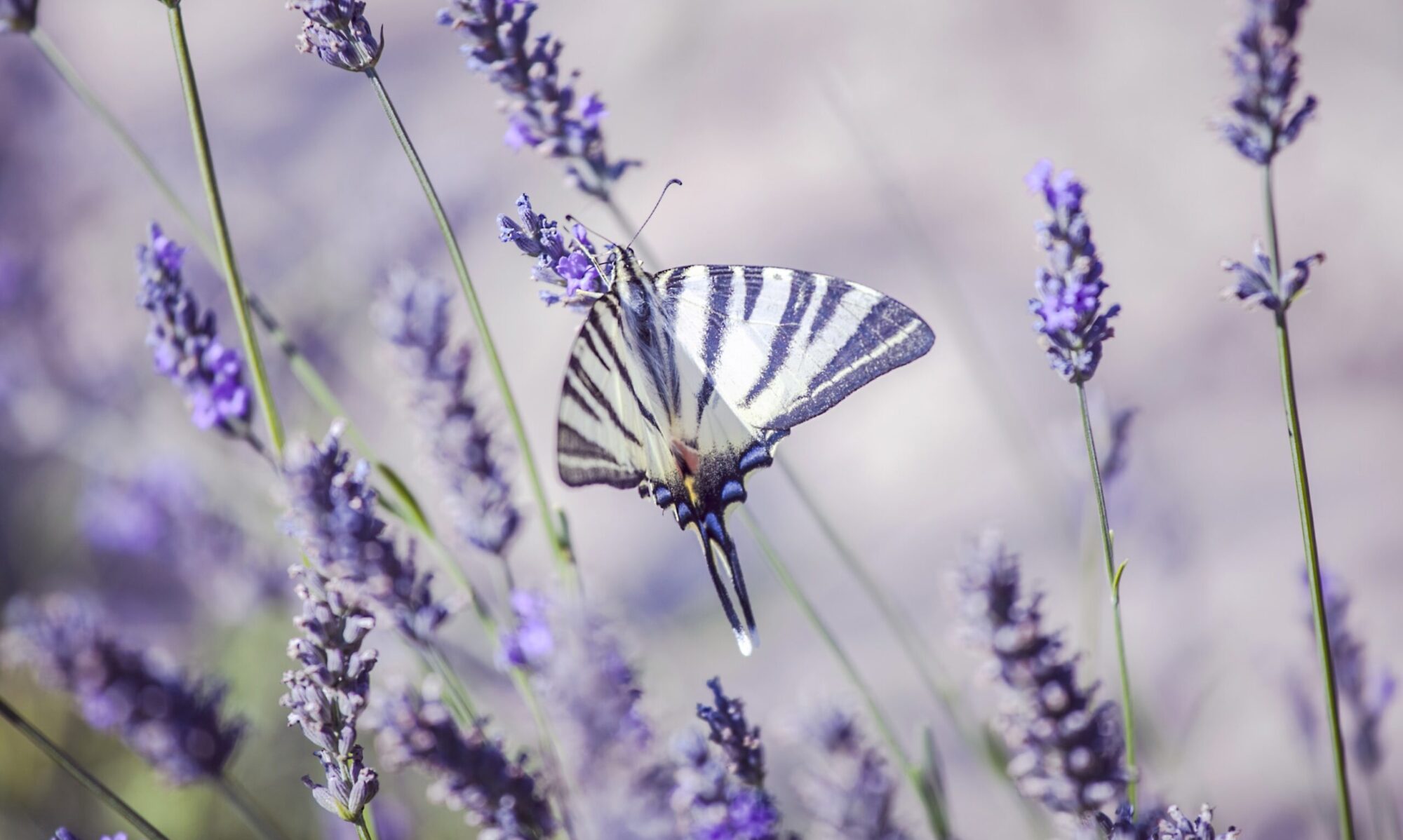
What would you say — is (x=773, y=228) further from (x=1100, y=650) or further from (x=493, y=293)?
(x=1100, y=650)

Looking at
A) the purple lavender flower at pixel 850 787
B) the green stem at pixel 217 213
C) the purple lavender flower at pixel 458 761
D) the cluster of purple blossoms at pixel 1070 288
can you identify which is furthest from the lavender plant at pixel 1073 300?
the green stem at pixel 217 213

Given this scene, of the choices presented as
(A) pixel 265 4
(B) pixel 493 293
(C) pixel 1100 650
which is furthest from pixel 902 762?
(A) pixel 265 4

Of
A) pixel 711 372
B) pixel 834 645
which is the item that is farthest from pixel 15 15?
pixel 834 645

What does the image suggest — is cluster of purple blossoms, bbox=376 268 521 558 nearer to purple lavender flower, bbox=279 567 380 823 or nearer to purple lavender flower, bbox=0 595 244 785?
purple lavender flower, bbox=279 567 380 823

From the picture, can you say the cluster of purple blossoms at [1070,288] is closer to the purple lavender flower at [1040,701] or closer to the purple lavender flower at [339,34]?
the purple lavender flower at [1040,701]

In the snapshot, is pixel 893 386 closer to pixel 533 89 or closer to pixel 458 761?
pixel 533 89

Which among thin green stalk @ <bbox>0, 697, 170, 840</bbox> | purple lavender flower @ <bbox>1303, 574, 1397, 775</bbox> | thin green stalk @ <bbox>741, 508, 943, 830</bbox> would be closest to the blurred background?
purple lavender flower @ <bbox>1303, 574, 1397, 775</bbox>
